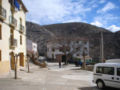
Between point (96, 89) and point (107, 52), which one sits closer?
point (96, 89)

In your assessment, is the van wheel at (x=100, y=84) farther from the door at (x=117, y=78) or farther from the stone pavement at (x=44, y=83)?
the door at (x=117, y=78)

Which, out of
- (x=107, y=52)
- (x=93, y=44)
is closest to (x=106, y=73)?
(x=107, y=52)

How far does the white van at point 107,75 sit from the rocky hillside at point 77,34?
5011 cm

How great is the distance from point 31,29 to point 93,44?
54568 mm

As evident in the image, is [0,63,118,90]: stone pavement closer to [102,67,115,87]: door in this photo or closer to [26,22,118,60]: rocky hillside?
[102,67,115,87]: door

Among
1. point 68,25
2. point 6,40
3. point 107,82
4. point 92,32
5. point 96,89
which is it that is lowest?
point 96,89

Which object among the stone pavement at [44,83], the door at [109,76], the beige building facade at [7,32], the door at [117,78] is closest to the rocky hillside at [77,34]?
the beige building facade at [7,32]

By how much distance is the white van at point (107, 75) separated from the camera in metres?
9.73

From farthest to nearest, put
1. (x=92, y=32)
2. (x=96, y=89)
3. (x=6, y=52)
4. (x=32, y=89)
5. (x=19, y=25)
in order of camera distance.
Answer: (x=92, y=32)
(x=19, y=25)
(x=6, y=52)
(x=96, y=89)
(x=32, y=89)

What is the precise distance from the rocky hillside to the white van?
164 feet

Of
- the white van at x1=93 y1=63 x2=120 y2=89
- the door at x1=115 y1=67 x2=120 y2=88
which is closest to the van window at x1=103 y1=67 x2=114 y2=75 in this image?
the white van at x1=93 y1=63 x2=120 y2=89

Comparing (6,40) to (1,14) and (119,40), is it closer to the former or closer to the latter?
(1,14)

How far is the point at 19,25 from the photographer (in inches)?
895

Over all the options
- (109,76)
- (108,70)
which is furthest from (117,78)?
(108,70)
